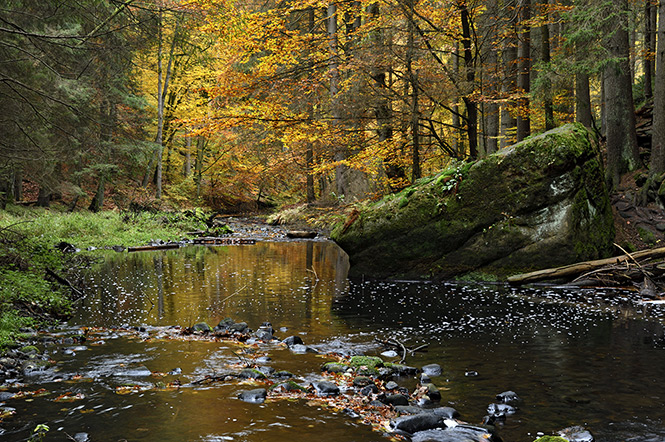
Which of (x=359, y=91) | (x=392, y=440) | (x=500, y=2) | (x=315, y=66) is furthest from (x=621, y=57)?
(x=392, y=440)

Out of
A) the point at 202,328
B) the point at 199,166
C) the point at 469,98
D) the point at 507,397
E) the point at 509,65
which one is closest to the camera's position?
the point at 507,397

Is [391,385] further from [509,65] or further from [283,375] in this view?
[509,65]

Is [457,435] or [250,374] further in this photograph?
[250,374]

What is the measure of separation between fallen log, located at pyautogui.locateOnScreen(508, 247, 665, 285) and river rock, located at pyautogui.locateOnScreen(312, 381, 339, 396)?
253 inches

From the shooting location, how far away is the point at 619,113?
1355cm

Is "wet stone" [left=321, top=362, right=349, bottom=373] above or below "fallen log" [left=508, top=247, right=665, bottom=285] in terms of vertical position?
below

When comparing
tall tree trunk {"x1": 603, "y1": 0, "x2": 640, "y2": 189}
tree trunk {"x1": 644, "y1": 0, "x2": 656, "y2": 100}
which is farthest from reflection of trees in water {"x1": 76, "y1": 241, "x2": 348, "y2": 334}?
tree trunk {"x1": 644, "y1": 0, "x2": 656, "y2": 100}

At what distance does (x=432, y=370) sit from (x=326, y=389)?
1.17m

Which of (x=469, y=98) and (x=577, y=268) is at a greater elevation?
(x=469, y=98)

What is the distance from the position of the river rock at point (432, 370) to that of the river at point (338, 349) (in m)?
0.07

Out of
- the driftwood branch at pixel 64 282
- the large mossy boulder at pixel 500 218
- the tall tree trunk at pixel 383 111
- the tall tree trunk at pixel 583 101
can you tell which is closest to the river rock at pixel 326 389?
the driftwood branch at pixel 64 282

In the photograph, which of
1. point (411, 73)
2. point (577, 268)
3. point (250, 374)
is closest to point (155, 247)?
point (411, 73)

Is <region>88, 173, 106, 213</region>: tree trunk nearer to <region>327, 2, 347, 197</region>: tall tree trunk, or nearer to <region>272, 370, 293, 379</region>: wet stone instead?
<region>327, 2, 347, 197</region>: tall tree trunk

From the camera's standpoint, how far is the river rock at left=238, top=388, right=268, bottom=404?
4.20 meters
